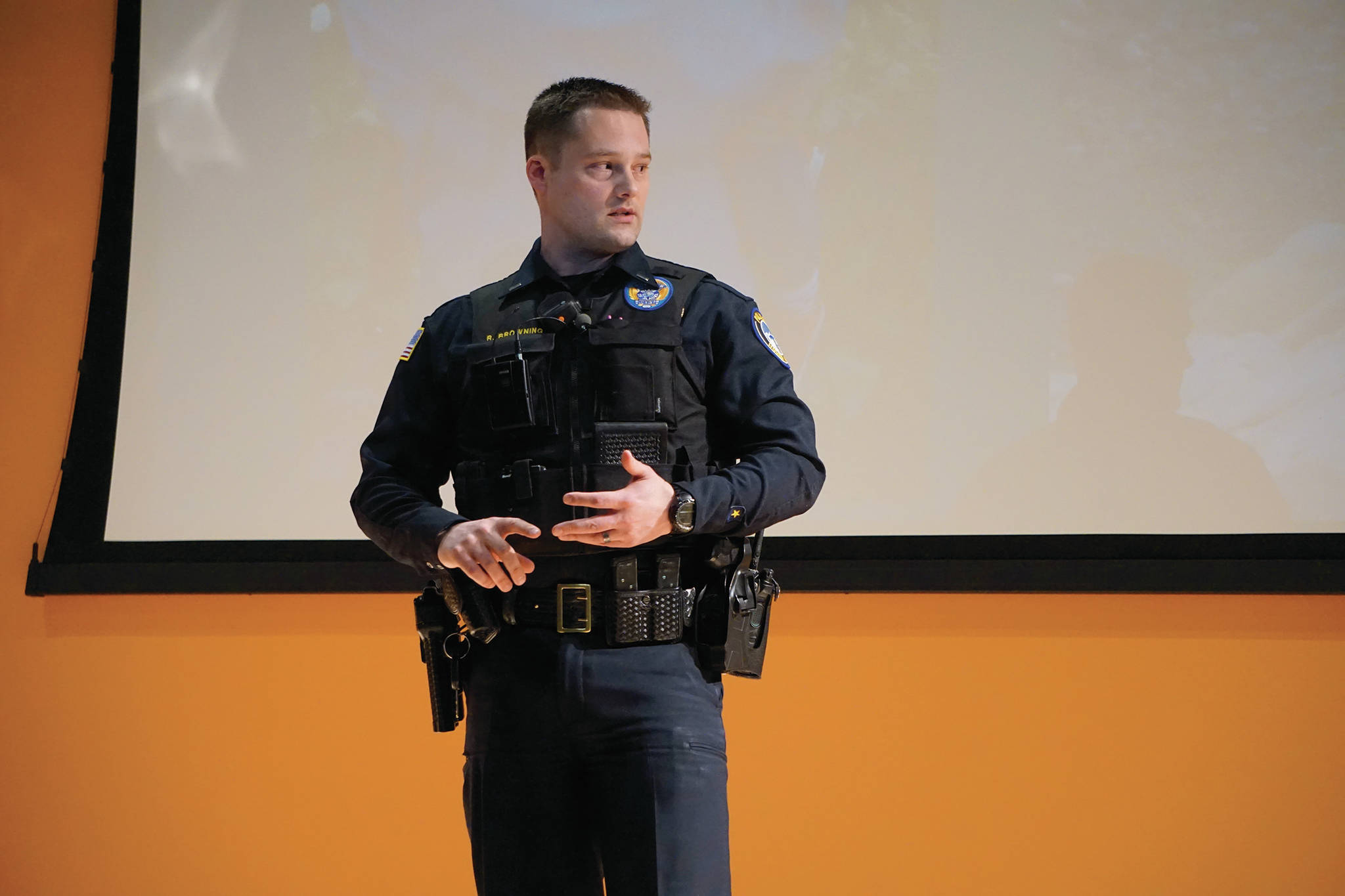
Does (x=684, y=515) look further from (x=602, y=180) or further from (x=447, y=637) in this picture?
(x=602, y=180)

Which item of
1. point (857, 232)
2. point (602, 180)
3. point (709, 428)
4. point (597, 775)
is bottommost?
point (597, 775)

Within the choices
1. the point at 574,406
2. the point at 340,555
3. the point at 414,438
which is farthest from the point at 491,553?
A: the point at 340,555

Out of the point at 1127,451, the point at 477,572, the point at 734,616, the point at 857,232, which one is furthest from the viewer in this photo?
the point at 857,232

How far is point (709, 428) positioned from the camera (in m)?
1.47

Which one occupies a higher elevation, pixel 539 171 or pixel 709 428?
pixel 539 171

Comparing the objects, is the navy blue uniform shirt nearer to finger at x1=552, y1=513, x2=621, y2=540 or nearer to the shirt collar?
the shirt collar

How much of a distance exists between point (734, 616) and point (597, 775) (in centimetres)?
27

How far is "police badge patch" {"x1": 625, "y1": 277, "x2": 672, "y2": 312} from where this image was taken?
1428mm

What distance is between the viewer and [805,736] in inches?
91.0

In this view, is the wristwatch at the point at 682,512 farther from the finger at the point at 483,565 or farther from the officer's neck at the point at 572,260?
the officer's neck at the point at 572,260

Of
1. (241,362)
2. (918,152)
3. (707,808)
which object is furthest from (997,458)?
(241,362)

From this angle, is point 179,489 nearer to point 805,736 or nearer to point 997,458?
point 805,736

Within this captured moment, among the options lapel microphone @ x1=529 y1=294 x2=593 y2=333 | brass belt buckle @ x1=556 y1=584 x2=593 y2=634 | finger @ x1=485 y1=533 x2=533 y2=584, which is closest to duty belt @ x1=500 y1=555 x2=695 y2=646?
brass belt buckle @ x1=556 y1=584 x2=593 y2=634

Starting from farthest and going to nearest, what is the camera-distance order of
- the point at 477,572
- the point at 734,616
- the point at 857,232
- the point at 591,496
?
the point at 857,232 < the point at 734,616 < the point at 477,572 < the point at 591,496
